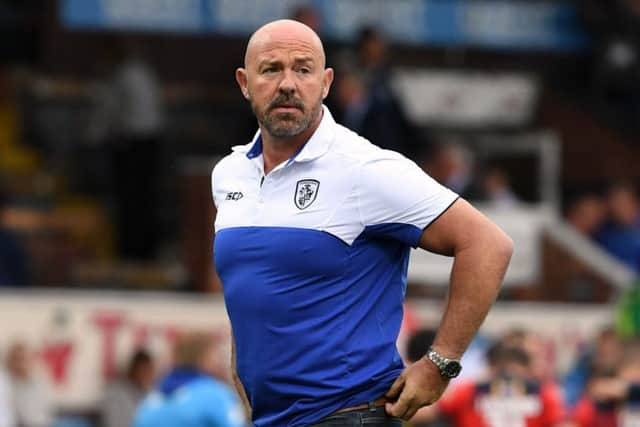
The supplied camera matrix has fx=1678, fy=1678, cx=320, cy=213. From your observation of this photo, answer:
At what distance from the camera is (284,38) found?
5.19 meters

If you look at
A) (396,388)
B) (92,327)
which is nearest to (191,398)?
(396,388)

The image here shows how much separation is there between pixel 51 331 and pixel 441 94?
5.55 metres

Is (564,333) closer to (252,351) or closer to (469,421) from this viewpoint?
(469,421)

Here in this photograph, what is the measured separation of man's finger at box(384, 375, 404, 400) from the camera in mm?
5160

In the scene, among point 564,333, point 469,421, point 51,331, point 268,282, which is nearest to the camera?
point 268,282

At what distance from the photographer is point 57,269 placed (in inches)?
601

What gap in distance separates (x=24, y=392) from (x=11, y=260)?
1765mm

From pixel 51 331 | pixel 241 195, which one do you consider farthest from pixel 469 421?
pixel 51 331

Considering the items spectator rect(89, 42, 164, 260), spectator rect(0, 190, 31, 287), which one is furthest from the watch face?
spectator rect(89, 42, 164, 260)

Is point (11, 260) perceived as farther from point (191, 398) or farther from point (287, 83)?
point (287, 83)

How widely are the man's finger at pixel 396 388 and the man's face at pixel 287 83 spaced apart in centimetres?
82

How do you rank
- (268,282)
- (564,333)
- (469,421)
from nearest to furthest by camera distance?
(268,282) → (469,421) → (564,333)

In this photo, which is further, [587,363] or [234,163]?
[587,363]

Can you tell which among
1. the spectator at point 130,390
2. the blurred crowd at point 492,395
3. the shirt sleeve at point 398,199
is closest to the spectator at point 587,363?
the blurred crowd at point 492,395
